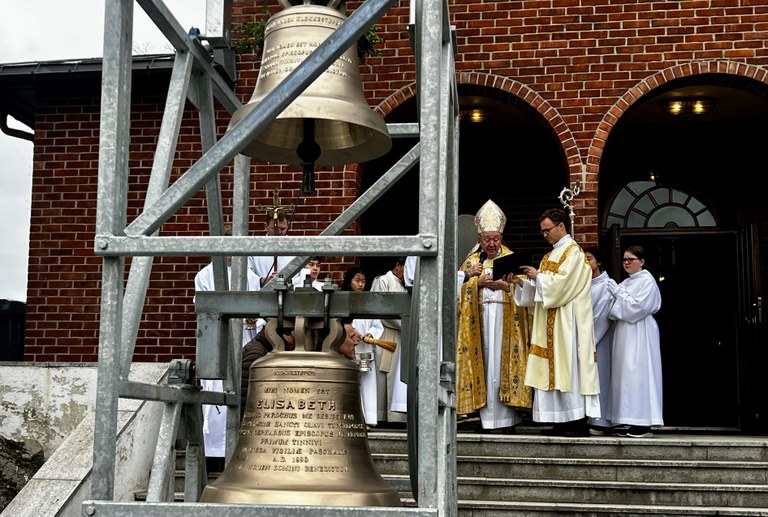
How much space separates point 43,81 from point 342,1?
7.07 meters

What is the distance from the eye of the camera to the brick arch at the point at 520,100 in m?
10.6

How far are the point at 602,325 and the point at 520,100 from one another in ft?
7.80

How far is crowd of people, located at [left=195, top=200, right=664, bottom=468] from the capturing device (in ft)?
29.7

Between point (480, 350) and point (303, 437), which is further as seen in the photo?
point (480, 350)

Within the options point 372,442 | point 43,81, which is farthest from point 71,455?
point 43,81

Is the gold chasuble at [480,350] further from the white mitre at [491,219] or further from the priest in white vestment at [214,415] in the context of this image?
the priest in white vestment at [214,415]

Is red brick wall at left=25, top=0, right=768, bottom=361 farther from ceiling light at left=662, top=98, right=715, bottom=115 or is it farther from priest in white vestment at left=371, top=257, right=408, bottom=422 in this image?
ceiling light at left=662, top=98, right=715, bottom=115

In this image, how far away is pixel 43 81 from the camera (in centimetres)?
1076

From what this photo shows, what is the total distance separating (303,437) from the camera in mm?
3852

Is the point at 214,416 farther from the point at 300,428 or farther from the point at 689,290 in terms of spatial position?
the point at 689,290

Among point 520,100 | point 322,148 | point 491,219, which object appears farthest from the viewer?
point 520,100

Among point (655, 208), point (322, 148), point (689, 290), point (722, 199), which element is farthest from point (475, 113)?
point (322, 148)

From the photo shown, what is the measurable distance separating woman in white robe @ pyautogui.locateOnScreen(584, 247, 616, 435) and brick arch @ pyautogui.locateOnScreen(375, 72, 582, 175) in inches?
46.6

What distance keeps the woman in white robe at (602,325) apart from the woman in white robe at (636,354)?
71 millimetres
